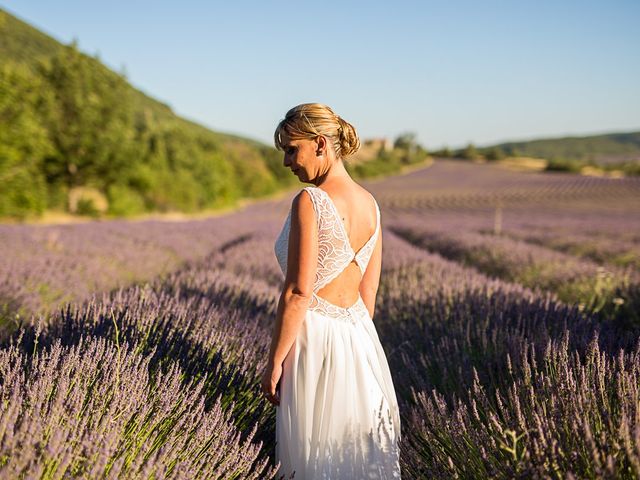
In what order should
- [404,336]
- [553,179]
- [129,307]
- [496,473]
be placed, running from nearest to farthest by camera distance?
1. [496,473]
2. [129,307]
3. [404,336]
4. [553,179]

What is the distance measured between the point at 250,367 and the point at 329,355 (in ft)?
2.34

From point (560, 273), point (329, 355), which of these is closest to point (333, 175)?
point (329, 355)

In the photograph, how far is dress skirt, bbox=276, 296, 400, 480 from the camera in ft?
5.56

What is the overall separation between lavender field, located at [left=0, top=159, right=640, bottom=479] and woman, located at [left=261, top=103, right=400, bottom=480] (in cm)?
15

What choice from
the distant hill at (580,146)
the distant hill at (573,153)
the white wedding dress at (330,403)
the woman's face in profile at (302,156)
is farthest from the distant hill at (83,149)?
the distant hill at (580,146)

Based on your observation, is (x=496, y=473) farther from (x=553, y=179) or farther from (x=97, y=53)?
(x=553, y=179)

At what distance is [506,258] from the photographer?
259 inches

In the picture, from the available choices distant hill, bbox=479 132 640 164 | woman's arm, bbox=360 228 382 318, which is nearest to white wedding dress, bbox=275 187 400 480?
woman's arm, bbox=360 228 382 318

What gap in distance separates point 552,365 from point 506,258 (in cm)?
499

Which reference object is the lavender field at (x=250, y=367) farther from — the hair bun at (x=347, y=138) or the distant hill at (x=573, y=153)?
the distant hill at (x=573, y=153)

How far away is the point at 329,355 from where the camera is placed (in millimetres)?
1720

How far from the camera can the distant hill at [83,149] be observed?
17.3 meters

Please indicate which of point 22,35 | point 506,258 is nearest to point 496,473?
point 506,258

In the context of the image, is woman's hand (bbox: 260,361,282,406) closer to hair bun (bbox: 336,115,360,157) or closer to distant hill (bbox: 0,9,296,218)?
hair bun (bbox: 336,115,360,157)
